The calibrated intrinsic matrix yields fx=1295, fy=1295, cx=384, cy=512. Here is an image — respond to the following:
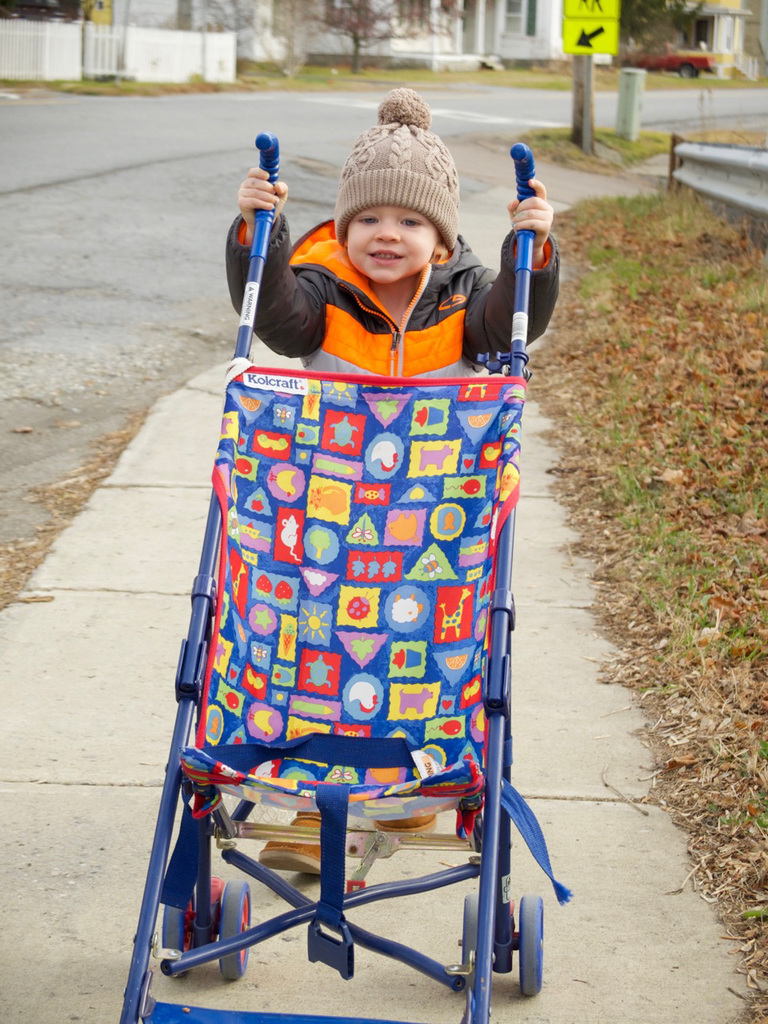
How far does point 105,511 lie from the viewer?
5.72 m

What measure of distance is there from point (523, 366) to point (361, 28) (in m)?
41.8

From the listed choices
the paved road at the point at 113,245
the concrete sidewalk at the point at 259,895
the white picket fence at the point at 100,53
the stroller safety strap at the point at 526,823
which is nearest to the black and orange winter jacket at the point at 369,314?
the stroller safety strap at the point at 526,823

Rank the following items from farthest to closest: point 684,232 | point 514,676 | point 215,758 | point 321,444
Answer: point 684,232 → point 514,676 → point 321,444 → point 215,758

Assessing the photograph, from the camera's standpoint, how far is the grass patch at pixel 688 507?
3533mm

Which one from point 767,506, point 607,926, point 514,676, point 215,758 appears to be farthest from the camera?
point 767,506

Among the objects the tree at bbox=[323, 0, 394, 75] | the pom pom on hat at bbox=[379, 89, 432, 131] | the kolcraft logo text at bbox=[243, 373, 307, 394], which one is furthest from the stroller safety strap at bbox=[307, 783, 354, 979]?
the tree at bbox=[323, 0, 394, 75]

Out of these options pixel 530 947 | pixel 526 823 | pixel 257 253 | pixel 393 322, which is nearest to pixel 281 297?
pixel 257 253

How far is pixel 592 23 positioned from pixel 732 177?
20.4 ft

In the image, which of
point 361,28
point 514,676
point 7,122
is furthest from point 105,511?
point 361,28

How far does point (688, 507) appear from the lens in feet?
18.1

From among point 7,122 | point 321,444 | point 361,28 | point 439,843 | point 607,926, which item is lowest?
point 607,926

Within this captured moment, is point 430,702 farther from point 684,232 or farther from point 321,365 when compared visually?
point 684,232

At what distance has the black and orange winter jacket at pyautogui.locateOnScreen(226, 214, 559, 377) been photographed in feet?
10.5

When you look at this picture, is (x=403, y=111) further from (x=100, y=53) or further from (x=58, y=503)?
(x=100, y=53)
